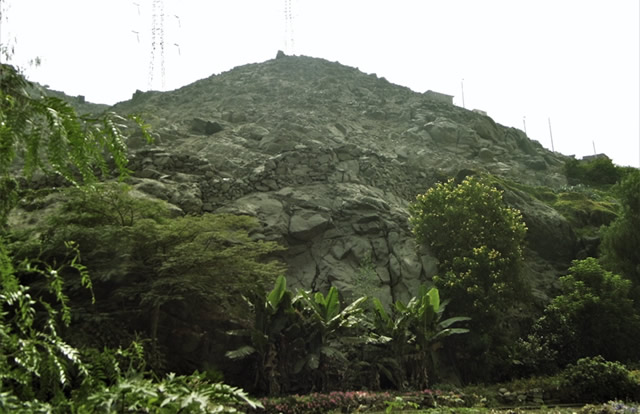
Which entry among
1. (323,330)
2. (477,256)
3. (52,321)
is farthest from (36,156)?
(477,256)

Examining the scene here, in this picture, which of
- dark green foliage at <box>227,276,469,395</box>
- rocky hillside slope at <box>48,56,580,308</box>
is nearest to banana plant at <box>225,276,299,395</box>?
dark green foliage at <box>227,276,469,395</box>

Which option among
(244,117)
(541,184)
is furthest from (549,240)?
(244,117)

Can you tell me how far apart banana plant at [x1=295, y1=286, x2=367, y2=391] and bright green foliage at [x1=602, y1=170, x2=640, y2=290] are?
9245 millimetres

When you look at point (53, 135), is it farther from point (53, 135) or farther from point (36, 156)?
point (36, 156)

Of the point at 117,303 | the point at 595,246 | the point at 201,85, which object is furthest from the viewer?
the point at 201,85

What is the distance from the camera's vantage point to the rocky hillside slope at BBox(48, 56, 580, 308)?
55.1 feet

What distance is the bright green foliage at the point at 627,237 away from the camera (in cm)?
1588

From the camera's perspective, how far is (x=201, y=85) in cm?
3900

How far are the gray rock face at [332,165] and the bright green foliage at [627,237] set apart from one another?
2329mm

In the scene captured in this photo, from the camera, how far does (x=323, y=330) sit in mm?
11773

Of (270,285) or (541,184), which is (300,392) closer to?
(270,285)

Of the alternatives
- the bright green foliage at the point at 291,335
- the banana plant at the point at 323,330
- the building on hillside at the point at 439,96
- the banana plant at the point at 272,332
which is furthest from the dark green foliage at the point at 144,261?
the building on hillside at the point at 439,96

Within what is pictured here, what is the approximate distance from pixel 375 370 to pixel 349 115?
22182 millimetres

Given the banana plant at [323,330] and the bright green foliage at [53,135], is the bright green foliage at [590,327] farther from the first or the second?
the bright green foliage at [53,135]
